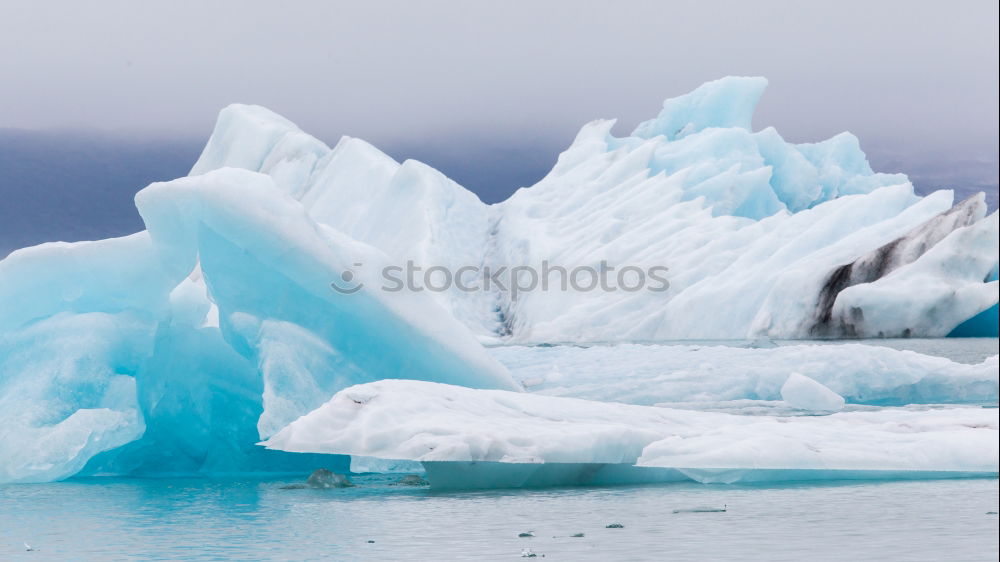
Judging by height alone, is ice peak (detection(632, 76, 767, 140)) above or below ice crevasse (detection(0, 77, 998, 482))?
above

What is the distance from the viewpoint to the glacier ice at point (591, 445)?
23.8ft

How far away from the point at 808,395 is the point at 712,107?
28.6 metres

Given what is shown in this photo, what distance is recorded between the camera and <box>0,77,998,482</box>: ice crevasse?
9969mm

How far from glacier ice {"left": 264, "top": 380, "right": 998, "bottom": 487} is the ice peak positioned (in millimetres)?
31097

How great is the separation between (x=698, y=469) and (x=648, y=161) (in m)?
30.7

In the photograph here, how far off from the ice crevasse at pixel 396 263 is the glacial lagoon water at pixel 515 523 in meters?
1.81

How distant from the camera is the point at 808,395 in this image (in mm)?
11852

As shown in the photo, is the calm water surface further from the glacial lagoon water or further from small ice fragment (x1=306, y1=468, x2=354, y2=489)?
small ice fragment (x1=306, y1=468, x2=354, y2=489)

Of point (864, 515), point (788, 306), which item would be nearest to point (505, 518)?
point (864, 515)

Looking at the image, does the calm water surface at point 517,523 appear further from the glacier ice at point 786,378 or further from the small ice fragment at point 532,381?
the small ice fragment at point 532,381

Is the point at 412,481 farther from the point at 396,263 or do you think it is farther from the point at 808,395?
the point at 808,395

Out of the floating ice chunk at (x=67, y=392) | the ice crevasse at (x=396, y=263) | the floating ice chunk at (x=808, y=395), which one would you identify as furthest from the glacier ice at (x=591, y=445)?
the floating ice chunk at (x=808, y=395)

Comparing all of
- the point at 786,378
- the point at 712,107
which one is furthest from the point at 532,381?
the point at 712,107

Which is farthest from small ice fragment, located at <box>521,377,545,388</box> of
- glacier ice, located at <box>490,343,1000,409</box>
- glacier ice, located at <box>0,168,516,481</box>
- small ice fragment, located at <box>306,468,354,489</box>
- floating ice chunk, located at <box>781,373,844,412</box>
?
small ice fragment, located at <box>306,468,354,489</box>
